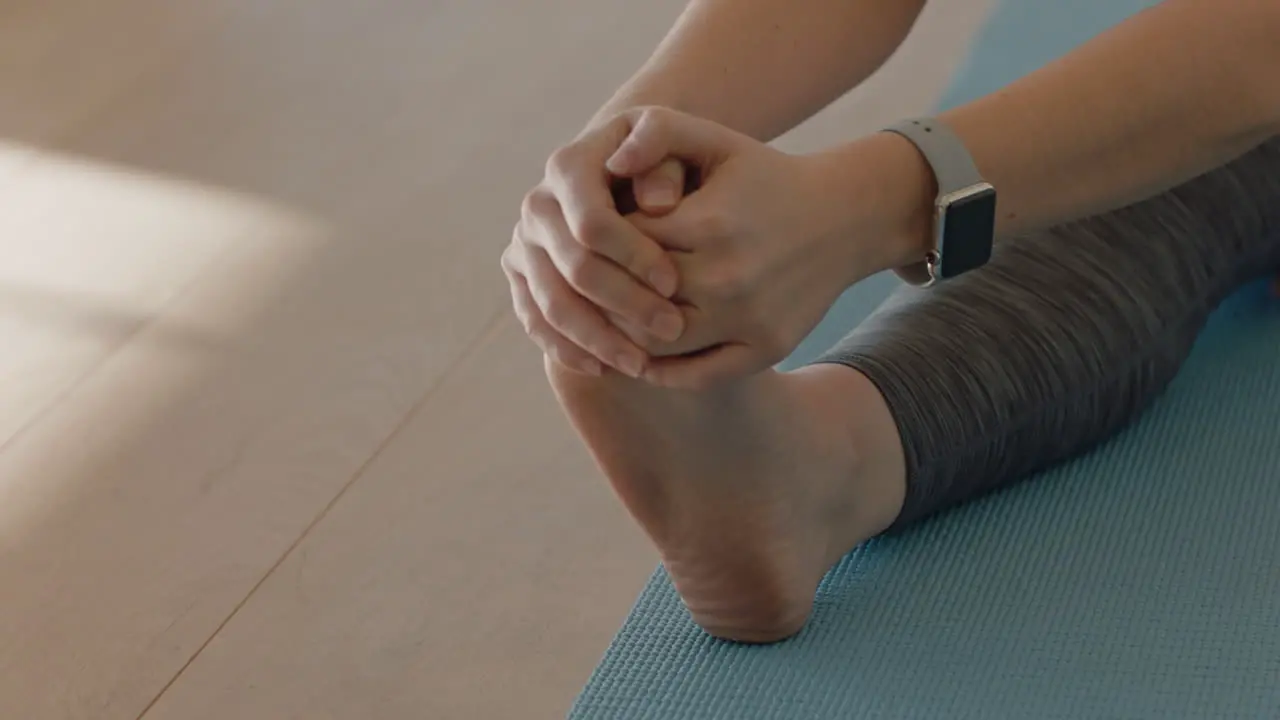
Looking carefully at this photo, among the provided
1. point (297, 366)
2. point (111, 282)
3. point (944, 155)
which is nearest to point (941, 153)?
point (944, 155)

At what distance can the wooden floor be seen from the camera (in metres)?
1.19

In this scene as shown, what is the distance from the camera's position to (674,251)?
2.35ft

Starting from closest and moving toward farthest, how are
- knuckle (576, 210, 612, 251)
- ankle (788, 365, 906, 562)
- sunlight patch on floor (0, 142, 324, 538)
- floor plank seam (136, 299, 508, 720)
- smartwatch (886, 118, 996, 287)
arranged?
knuckle (576, 210, 612, 251) < smartwatch (886, 118, 996, 287) < ankle (788, 365, 906, 562) < floor plank seam (136, 299, 508, 720) < sunlight patch on floor (0, 142, 324, 538)

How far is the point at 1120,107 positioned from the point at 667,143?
0.28 m

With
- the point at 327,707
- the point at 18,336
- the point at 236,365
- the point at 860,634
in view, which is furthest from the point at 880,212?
the point at 18,336

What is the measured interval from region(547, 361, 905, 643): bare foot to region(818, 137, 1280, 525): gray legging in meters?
0.03

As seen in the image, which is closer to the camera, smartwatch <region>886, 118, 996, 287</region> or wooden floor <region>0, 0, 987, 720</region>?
smartwatch <region>886, 118, 996, 287</region>

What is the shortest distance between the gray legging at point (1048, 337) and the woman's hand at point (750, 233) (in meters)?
0.21

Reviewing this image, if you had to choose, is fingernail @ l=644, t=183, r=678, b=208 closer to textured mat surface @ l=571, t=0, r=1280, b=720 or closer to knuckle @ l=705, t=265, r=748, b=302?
knuckle @ l=705, t=265, r=748, b=302

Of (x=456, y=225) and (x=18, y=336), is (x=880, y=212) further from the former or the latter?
(x=18, y=336)

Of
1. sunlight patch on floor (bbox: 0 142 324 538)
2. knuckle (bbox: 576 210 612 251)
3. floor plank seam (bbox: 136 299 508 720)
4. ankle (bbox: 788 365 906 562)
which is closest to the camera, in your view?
knuckle (bbox: 576 210 612 251)

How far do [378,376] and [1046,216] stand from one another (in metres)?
0.81

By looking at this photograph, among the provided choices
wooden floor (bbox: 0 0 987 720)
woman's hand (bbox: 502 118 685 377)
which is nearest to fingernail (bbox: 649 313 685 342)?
woman's hand (bbox: 502 118 685 377)

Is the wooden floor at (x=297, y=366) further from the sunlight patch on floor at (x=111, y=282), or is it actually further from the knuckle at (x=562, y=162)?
the knuckle at (x=562, y=162)
